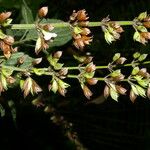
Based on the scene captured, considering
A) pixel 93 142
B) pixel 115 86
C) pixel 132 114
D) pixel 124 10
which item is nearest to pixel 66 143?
pixel 93 142

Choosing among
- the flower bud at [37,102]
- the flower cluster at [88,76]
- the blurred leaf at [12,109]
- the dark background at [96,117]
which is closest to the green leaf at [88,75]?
the flower cluster at [88,76]

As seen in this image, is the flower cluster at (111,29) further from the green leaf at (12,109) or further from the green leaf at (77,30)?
the green leaf at (12,109)

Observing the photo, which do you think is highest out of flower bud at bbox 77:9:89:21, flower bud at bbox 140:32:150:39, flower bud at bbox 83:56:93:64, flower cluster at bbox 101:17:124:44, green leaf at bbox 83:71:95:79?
flower bud at bbox 77:9:89:21

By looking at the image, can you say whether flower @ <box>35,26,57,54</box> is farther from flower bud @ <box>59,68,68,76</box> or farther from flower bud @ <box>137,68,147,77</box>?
flower bud @ <box>137,68,147,77</box>

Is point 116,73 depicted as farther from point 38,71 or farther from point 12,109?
point 12,109

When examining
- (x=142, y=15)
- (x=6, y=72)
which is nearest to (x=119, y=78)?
(x=142, y=15)

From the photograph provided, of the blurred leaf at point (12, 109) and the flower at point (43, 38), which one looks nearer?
the flower at point (43, 38)

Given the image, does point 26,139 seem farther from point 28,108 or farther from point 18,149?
point 28,108

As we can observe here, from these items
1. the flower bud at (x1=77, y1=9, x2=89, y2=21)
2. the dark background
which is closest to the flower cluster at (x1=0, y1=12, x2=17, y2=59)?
the flower bud at (x1=77, y1=9, x2=89, y2=21)

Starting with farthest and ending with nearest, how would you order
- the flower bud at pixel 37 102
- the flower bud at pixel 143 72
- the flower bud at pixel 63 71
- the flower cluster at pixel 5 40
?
the flower bud at pixel 37 102 → the flower bud at pixel 143 72 → the flower bud at pixel 63 71 → the flower cluster at pixel 5 40
